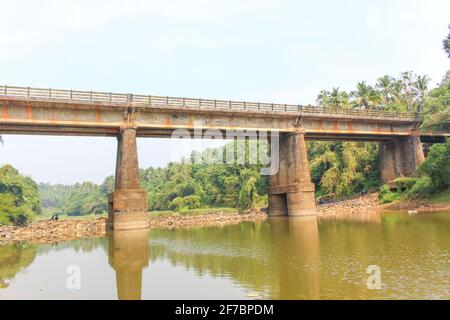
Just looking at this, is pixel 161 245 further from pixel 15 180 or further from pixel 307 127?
pixel 15 180

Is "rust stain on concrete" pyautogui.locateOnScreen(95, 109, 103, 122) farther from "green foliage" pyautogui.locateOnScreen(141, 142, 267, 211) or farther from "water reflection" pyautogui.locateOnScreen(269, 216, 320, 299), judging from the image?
"green foliage" pyautogui.locateOnScreen(141, 142, 267, 211)

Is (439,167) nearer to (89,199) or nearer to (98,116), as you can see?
(98,116)

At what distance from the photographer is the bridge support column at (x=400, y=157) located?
42.6 m

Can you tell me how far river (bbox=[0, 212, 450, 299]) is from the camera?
8898mm

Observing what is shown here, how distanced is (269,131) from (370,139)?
14774 millimetres

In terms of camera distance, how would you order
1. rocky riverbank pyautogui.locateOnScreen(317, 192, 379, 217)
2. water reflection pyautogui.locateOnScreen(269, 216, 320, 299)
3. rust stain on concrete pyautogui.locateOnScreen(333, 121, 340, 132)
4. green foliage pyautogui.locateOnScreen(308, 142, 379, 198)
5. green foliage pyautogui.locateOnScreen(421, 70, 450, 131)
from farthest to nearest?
green foliage pyautogui.locateOnScreen(308, 142, 379, 198), rust stain on concrete pyautogui.locateOnScreen(333, 121, 340, 132), rocky riverbank pyautogui.locateOnScreen(317, 192, 379, 217), green foliage pyautogui.locateOnScreen(421, 70, 450, 131), water reflection pyautogui.locateOnScreen(269, 216, 320, 299)

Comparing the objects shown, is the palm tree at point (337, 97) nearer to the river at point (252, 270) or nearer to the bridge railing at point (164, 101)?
the bridge railing at point (164, 101)

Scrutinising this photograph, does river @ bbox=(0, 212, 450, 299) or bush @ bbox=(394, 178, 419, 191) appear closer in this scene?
river @ bbox=(0, 212, 450, 299)

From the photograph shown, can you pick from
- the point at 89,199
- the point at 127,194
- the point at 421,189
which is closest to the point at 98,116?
the point at 127,194

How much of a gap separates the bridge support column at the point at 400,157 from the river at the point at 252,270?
26.1 meters

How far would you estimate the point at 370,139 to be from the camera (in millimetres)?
43375

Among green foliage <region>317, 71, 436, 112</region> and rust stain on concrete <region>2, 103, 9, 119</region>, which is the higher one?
green foliage <region>317, 71, 436, 112</region>

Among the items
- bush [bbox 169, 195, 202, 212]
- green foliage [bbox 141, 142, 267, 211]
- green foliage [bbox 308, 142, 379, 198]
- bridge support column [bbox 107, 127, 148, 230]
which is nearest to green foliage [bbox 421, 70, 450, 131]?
green foliage [bbox 308, 142, 379, 198]

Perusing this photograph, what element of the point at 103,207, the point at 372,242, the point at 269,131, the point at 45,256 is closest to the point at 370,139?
the point at 269,131
